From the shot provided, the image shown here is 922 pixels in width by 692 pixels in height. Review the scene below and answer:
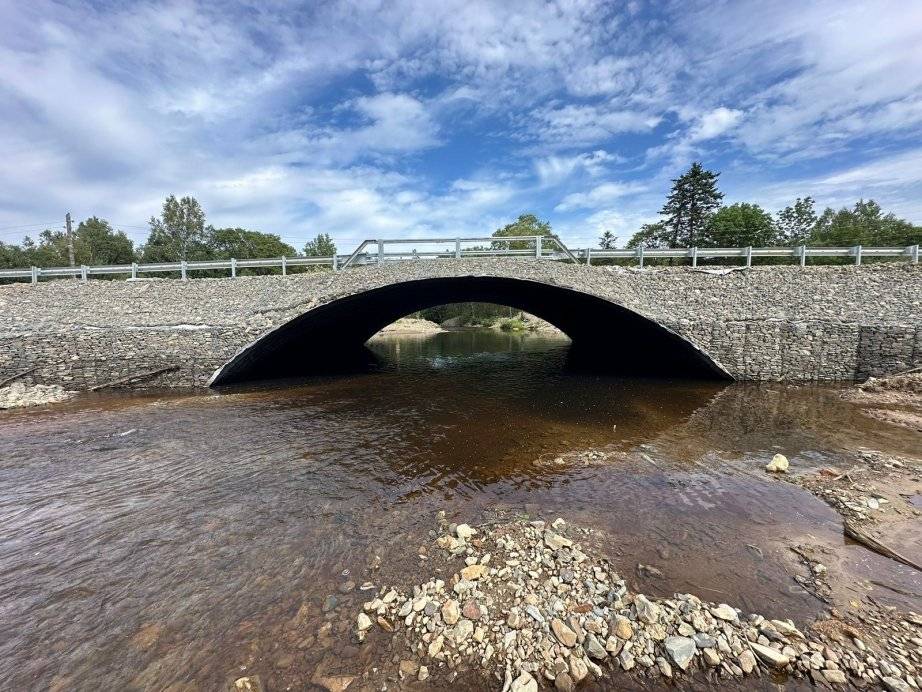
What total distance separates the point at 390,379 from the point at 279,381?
18.3 ft

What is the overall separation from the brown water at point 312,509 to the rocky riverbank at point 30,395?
3.58 ft

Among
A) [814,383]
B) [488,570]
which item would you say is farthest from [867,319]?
[488,570]

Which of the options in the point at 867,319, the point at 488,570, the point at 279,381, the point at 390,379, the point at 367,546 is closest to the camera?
Result: the point at 488,570

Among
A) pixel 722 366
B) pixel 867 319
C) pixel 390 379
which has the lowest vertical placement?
pixel 390 379

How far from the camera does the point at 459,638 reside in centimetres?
395

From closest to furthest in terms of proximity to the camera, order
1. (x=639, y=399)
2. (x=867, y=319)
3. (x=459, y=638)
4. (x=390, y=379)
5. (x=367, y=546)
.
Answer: (x=459, y=638), (x=367, y=546), (x=639, y=399), (x=867, y=319), (x=390, y=379)

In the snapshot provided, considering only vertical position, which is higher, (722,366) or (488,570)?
(722,366)

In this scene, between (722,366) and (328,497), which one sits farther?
(722,366)

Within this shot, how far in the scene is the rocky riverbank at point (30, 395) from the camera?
13820mm

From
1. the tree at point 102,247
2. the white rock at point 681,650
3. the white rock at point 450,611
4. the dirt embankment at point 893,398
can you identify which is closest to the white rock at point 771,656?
the white rock at point 681,650

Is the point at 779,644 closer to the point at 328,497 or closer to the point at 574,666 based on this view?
the point at 574,666

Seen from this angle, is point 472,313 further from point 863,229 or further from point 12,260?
point 12,260

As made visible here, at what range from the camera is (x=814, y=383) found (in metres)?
15.9

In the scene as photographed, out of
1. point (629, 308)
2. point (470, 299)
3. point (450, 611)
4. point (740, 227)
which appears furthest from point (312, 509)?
point (740, 227)
